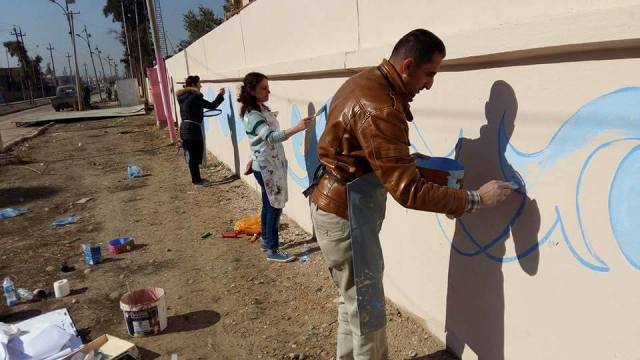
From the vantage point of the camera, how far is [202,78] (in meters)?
10.5

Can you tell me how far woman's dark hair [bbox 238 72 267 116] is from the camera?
3.99 metres

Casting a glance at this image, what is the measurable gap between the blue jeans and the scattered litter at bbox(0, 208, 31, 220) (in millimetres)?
4684

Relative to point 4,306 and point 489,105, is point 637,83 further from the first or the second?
point 4,306

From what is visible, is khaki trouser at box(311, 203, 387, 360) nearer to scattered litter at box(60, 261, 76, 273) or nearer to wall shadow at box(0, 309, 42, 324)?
wall shadow at box(0, 309, 42, 324)

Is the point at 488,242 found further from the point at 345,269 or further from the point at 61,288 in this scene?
the point at 61,288

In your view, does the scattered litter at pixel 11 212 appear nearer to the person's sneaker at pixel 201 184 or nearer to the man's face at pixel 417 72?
the person's sneaker at pixel 201 184

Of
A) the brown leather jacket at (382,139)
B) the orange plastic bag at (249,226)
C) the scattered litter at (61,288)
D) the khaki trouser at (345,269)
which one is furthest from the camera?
the orange plastic bag at (249,226)

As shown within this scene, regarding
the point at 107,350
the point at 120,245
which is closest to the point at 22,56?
the point at 120,245

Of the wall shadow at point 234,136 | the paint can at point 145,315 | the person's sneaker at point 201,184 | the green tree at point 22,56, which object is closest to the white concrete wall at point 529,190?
the paint can at point 145,315

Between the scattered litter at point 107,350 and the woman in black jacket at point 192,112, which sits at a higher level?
the woman in black jacket at point 192,112

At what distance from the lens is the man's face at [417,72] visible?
1.95 metres

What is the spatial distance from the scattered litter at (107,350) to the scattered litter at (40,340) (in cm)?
11

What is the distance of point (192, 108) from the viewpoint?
25.1ft

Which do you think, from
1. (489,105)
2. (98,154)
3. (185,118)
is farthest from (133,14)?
(489,105)
